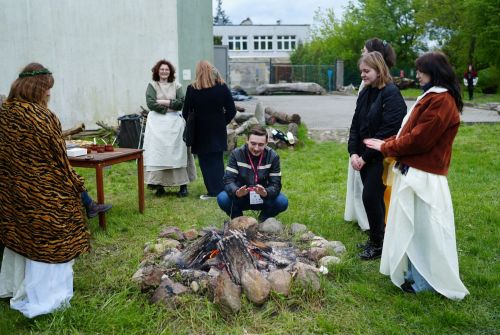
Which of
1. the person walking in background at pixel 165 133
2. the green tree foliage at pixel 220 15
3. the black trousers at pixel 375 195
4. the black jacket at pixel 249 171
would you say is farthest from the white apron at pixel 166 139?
the green tree foliage at pixel 220 15

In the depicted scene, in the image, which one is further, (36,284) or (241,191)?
(241,191)

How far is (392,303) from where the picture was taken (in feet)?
12.6

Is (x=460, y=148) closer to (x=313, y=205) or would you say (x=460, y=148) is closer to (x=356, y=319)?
(x=313, y=205)

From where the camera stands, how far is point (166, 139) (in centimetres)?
715

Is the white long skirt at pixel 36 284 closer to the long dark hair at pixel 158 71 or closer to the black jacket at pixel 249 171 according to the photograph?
the black jacket at pixel 249 171

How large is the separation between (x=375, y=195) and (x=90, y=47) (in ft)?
29.5

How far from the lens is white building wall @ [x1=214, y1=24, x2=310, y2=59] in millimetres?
63250

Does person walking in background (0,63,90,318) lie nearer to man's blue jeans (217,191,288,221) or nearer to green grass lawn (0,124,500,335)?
green grass lawn (0,124,500,335)

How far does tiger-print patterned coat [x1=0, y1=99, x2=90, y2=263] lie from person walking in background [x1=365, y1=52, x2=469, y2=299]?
8.03ft

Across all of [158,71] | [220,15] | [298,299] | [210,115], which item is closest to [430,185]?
[298,299]

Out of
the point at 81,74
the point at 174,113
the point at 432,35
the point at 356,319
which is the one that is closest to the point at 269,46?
the point at 432,35

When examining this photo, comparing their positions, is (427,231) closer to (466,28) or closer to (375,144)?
(375,144)

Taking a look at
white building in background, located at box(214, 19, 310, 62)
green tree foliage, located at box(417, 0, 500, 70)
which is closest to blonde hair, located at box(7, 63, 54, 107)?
green tree foliage, located at box(417, 0, 500, 70)

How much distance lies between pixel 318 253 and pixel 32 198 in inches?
93.1
